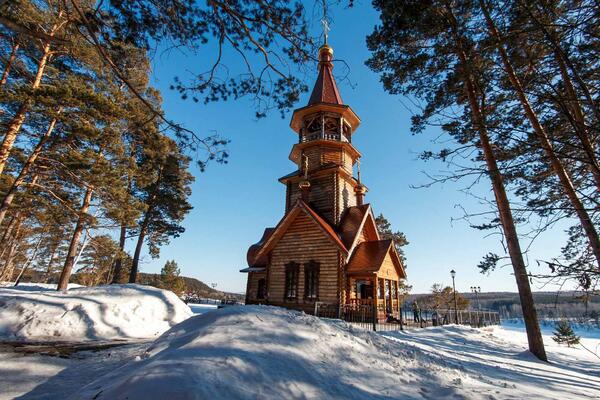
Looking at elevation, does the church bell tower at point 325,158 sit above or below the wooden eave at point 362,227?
above

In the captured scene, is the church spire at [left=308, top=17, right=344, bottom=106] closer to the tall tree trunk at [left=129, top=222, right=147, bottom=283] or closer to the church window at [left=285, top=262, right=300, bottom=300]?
the church window at [left=285, top=262, right=300, bottom=300]

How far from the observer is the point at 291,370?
3.25 m

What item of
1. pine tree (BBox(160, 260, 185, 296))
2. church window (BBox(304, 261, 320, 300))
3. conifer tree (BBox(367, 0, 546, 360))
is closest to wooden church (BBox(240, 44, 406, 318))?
church window (BBox(304, 261, 320, 300))

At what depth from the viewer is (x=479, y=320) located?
2130 centimetres

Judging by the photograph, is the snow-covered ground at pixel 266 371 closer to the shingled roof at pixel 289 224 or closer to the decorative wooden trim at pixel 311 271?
the shingled roof at pixel 289 224

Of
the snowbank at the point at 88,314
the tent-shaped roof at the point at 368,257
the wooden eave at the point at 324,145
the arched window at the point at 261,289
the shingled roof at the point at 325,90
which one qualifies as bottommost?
the snowbank at the point at 88,314

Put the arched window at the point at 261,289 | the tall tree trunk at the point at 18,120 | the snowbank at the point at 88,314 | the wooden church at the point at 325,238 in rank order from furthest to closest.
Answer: the arched window at the point at 261,289 → the wooden church at the point at 325,238 → the tall tree trunk at the point at 18,120 → the snowbank at the point at 88,314

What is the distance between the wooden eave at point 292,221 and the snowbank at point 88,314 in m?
6.12

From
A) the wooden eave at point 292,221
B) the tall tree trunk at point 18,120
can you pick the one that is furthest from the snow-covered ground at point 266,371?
the tall tree trunk at point 18,120

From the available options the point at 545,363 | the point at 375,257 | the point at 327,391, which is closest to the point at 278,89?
the point at 327,391

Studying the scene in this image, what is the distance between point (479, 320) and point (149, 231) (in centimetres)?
2703

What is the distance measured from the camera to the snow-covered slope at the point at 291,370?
2689 mm

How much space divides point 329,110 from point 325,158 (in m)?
3.48

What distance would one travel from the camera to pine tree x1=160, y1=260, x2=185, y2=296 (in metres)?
40.1
